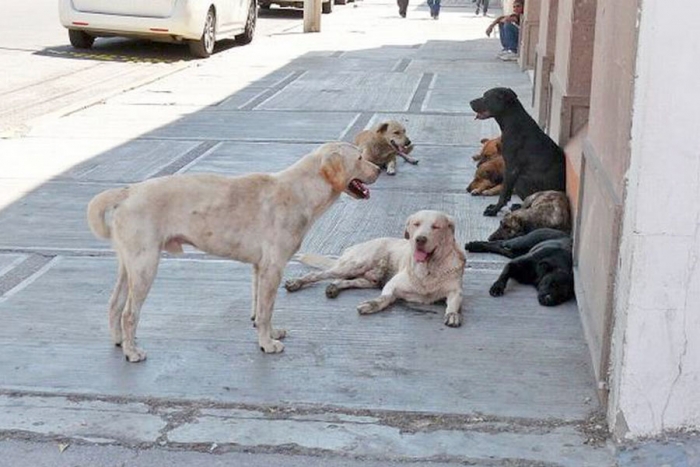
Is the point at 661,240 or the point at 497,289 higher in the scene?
the point at 661,240

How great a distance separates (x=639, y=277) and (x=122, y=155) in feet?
23.1

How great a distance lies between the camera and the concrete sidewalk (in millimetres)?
4598

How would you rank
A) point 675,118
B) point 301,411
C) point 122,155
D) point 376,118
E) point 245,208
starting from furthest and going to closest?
point 376,118 < point 122,155 < point 245,208 < point 301,411 < point 675,118

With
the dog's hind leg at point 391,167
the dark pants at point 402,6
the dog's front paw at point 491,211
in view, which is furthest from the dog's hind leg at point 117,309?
the dark pants at point 402,6

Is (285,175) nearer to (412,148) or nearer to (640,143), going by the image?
(640,143)

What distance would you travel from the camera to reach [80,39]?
18.8m

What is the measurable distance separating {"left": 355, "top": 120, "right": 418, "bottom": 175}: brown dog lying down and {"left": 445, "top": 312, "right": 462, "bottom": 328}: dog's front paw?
3.95 meters

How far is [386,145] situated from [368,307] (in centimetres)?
412

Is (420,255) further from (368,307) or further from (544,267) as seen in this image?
(544,267)

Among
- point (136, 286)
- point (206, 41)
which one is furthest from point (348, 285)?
point (206, 41)

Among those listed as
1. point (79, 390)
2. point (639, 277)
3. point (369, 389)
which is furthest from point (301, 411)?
point (639, 277)

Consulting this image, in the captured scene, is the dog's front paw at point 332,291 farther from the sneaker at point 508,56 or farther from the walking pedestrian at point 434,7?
the walking pedestrian at point 434,7

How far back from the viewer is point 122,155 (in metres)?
10.5

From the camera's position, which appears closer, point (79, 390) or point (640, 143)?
point (640, 143)
